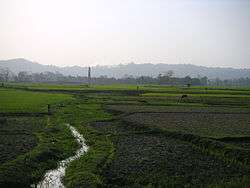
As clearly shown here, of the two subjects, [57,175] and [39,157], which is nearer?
[57,175]

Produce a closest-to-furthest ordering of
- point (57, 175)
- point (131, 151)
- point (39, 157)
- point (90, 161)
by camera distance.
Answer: point (57, 175) < point (90, 161) < point (39, 157) < point (131, 151)

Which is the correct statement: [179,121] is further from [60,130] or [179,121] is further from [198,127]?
[60,130]

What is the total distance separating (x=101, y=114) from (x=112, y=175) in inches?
776

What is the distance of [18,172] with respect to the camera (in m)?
12.3

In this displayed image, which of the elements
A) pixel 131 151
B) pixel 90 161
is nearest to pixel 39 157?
pixel 90 161

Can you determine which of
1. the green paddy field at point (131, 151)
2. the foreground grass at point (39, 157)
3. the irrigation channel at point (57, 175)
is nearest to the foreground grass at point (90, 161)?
the green paddy field at point (131, 151)

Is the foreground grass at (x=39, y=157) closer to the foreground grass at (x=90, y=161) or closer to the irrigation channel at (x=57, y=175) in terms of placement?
the irrigation channel at (x=57, y=175)

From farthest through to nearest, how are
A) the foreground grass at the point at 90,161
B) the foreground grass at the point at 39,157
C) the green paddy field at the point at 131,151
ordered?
the green paddy field at the point at 131,151
the foreground grass at the point at 39,157
the foreground grass at the point at 90,161

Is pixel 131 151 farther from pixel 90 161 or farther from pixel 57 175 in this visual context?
pixel 57 175

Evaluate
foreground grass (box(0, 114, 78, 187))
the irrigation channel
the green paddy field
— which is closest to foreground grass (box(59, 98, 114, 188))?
the green paddy field

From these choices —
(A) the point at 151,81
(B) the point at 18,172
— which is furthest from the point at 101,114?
(A) the point at 151,81

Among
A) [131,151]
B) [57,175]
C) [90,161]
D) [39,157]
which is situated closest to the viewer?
[57,175]

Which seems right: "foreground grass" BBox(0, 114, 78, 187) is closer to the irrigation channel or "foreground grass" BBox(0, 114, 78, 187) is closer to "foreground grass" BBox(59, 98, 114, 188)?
the irrigation channel

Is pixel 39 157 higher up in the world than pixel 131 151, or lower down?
higher up
